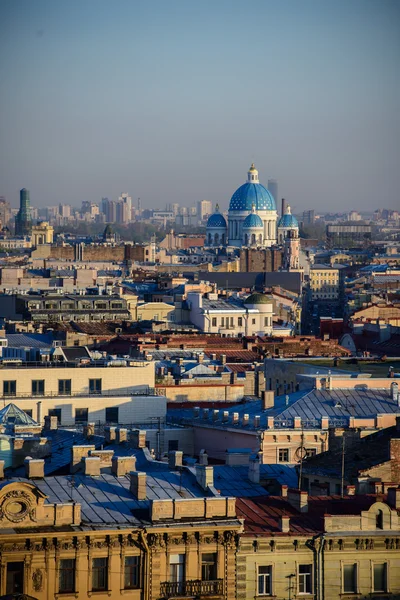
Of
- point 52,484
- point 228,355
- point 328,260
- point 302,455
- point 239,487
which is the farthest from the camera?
point 328,260

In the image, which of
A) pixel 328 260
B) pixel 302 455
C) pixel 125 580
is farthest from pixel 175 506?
pixel 328 260

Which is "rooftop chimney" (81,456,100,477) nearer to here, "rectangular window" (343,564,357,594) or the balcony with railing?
the balcony with railing

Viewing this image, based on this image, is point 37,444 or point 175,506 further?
point 37,444

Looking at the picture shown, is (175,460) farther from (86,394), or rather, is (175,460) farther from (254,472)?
(86,394)

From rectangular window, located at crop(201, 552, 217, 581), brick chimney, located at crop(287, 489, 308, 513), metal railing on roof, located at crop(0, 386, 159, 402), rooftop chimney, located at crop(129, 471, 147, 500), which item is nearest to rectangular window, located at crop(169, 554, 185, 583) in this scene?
rectangular window, located at crop(201, 552, 217, 581)

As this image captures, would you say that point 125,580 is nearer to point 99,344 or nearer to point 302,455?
point 302,455

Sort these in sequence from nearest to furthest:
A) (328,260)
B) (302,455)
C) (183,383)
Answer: (302,455) → (183,383) → (328,260)

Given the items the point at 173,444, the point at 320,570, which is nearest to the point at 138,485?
the point at 320,570
